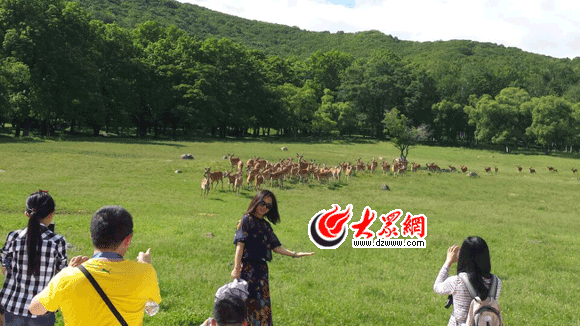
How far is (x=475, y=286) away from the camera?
4.02 m

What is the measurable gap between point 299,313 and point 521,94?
3076 inches

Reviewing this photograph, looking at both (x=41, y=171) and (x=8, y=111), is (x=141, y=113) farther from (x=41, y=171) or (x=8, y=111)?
(x=41, y=171)

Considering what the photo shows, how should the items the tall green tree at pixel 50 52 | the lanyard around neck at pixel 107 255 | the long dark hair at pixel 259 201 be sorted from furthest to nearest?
the tall green tree at pixel 50 52
the long dark hair at pixel 259 201
the lanyard around neck at pixel 107 255

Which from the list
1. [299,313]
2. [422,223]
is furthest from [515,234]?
[299,313]

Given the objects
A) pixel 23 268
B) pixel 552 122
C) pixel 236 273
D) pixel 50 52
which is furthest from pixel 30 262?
pixel 552 122

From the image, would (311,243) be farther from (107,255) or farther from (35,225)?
(107,255)

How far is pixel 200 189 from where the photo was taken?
21.9m

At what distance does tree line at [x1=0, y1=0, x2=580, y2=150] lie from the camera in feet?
138

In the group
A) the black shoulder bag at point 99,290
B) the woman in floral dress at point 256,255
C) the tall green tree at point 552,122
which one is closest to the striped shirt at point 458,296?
the woman in floral dress at point 256,255

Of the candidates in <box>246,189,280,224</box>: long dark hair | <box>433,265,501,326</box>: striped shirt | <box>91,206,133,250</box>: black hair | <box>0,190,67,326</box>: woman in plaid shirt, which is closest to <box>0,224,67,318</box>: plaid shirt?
<box>0,190,67,326</box>: woman in plaid shirt

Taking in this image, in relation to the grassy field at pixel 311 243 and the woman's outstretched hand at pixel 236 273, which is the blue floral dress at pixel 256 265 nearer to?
the woman's outstretched hand at pixel 236 273

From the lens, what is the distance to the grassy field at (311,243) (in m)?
7.86

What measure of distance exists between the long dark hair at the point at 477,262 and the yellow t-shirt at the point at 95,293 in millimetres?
2701

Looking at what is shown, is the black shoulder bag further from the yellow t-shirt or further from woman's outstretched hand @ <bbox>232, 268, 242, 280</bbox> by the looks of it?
woman's outstretched hand @ <bbox>232, 268, 242, 280</bbox>
